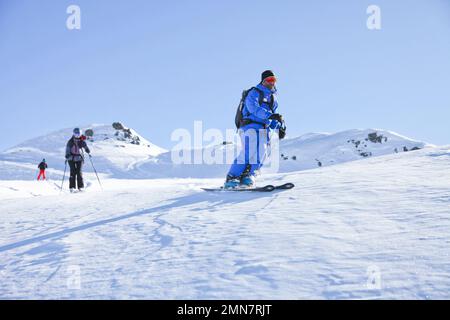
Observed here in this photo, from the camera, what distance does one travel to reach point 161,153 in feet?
208

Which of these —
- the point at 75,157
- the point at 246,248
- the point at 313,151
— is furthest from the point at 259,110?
the point at 313,151

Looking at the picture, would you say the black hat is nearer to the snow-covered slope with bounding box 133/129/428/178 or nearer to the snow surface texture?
the snow surface texture

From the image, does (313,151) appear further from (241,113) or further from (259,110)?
(259,110)

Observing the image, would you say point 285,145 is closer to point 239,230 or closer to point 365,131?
point 365,131

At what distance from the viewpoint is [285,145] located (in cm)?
6575

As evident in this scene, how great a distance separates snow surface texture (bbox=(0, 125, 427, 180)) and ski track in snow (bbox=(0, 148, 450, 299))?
29916mm

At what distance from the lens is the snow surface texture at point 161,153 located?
4053cm

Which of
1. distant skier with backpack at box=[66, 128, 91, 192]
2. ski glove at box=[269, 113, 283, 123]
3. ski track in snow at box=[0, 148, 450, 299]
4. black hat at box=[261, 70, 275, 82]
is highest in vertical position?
black hat at box=[261, 70, 275, 82]

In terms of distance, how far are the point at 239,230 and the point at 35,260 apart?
1566 millimetres

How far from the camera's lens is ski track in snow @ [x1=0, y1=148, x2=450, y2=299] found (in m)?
1.90

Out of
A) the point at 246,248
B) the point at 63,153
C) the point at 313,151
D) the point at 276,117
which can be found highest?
the point at 313,151

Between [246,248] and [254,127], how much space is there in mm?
3425

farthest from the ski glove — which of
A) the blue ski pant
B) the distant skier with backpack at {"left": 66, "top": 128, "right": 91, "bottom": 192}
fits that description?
the distant skier with backpack at {"left": 66, "top": 128, "right": 91, "bottom": 192}
